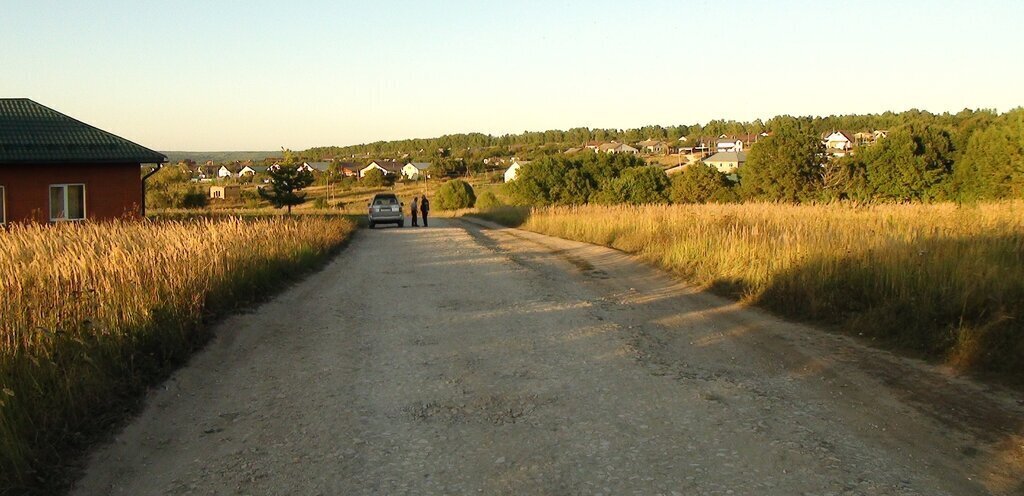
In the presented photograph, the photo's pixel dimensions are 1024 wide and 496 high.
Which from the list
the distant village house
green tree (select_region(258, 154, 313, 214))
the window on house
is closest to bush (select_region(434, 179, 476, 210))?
green tree (select_region(258, 154, 313, 214))

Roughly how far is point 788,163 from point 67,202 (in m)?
56.4

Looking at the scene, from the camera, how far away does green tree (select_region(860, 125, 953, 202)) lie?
52.2 m

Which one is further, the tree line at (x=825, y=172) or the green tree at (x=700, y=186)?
the green tree at (x=700, y=186)

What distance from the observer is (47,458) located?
477 cm

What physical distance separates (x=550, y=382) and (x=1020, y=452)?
11.5ft

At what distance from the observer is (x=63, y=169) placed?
2652cm

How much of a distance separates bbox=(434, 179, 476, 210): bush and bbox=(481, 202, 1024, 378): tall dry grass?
215 feet

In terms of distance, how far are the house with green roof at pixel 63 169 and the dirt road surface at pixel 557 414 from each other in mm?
20099

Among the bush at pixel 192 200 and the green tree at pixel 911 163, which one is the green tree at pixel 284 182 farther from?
the green tree at pixel 911 163

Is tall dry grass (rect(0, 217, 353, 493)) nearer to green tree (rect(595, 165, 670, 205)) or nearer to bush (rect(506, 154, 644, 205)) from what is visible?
green tree (rect(595, 165, 670, 205))

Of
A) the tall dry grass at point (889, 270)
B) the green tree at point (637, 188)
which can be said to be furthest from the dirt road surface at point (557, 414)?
the green tree at point (637, 188)

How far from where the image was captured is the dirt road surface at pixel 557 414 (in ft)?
15.1

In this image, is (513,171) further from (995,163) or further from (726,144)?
(995,163)

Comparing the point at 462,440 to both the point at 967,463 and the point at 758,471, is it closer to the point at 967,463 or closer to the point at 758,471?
the point at 758,471
